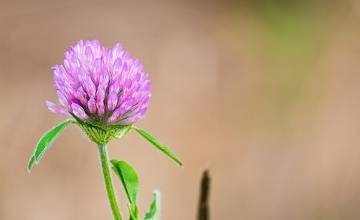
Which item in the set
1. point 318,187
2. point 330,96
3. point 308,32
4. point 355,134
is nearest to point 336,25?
point 308,32

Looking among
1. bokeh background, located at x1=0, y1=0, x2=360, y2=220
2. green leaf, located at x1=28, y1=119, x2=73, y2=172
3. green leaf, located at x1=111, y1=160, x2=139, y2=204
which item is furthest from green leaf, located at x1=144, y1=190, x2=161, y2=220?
bokeh background, located at x1=0, y1=0, x2=360, y2=220

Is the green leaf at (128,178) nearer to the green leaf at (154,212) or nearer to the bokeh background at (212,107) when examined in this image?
the green leaf at (154,212)

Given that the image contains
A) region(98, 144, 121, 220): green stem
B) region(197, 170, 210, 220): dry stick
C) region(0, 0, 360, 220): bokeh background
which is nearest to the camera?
region(98, 144, 121, 220): green stem

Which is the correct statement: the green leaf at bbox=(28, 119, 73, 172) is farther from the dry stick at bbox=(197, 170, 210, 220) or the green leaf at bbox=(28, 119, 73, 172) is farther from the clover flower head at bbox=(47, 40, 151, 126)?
the dry stick at bbox=(197, 170, 210, 220)

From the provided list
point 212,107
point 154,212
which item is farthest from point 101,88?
point 212,107

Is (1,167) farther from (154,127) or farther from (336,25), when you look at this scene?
(336,25)

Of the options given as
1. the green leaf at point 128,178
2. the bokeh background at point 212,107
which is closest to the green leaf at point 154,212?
the green leaf at point 128,178

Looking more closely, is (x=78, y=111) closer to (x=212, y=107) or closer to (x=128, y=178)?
(x=128, y=178)
